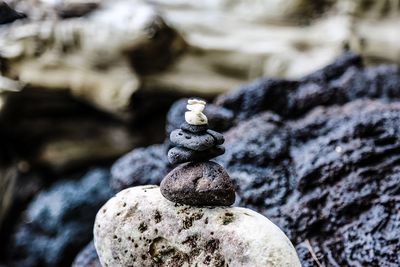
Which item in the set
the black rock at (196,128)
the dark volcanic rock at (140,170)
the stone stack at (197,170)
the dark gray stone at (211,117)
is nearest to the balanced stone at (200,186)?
the stone stack at (197,170)

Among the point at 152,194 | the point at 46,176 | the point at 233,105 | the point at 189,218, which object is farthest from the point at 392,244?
the point at 46,176

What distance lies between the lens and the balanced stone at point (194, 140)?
192cm

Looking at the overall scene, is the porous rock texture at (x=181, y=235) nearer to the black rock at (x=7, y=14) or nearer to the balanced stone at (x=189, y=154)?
the balanced stone at (x=189, y=154)

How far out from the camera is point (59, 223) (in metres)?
4.12

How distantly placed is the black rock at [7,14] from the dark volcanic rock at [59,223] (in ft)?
5.52

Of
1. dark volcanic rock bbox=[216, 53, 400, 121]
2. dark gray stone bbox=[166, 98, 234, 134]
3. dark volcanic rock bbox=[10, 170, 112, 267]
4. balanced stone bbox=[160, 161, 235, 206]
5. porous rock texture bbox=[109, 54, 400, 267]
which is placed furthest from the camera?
dark volcanic rock bbox=[10, 170, 112, 267]

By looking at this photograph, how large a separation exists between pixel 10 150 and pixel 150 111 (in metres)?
1.47

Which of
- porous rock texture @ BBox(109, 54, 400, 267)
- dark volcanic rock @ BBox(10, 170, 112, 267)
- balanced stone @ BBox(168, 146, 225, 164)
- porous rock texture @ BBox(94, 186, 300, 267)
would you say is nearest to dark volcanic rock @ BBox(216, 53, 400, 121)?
porous rock texture @ BBox(109, 54, 400, 267)

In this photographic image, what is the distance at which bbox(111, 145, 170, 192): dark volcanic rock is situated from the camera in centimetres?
276

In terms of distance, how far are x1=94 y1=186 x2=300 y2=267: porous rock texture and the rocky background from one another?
0.63m

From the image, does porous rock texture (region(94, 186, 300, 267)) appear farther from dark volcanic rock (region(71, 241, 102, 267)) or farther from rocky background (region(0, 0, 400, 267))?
rocky background (region(0, 0, 400, 267))

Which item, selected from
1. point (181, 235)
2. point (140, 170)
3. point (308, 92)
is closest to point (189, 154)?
point (181, 235)

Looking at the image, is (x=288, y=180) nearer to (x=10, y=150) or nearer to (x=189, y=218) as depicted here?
(x=189, y=218)

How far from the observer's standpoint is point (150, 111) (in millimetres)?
4531
